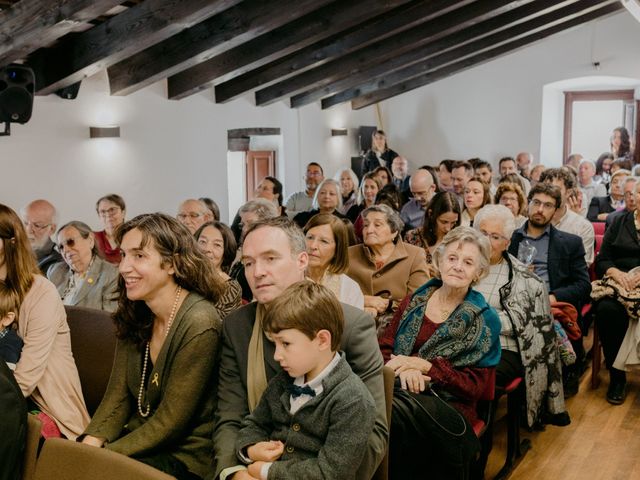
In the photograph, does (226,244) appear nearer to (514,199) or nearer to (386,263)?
(386,263)

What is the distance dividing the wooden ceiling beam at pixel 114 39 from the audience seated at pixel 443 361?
8.66ft

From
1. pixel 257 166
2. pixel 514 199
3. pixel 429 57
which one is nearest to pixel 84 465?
pixel 514 199

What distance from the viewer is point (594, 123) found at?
1129cm

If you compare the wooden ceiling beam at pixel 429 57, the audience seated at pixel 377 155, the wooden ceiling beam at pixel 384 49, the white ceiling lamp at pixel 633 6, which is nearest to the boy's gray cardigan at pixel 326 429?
the wooden ceiling beam at pixel 384 49

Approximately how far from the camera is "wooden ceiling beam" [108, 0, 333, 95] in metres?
5.36

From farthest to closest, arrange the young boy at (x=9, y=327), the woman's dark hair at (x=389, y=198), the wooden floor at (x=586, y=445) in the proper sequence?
the woman's dark hair at (x=389, y=198) → the wooden floor at (x=586, y=445) → the young boy at (x=9, y=327)

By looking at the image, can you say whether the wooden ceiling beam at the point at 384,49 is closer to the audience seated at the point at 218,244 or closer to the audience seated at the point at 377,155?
the audience seated at the point at 377,155

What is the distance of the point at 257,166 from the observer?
9016mm

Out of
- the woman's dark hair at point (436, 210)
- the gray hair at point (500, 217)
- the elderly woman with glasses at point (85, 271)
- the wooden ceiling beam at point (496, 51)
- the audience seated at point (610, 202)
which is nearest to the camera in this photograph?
the gray hair at point (500, 217)

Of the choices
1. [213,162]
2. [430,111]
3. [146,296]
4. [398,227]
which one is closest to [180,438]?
[146,296]

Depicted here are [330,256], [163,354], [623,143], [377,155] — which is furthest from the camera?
[377,155]

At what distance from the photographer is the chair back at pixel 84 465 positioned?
161cm

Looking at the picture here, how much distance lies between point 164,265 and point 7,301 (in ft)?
2.54

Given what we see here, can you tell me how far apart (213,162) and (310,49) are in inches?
62.2
